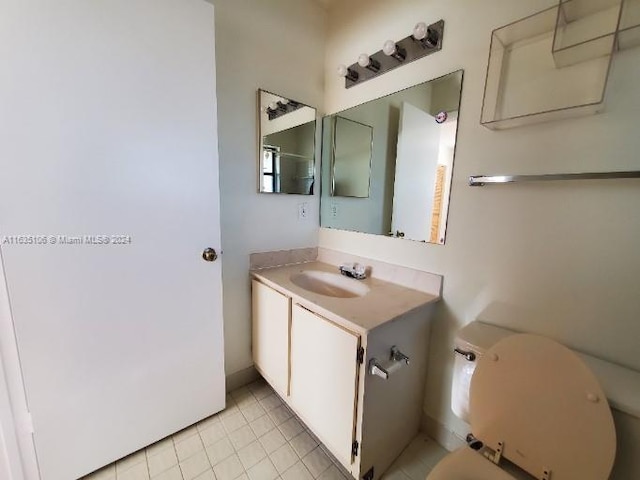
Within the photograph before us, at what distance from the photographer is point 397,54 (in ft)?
4.48

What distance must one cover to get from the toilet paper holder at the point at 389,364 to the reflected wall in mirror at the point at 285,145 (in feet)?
3.85

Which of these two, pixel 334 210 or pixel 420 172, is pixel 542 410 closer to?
pixel 420 172

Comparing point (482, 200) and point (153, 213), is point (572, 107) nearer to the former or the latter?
point (482, 200)

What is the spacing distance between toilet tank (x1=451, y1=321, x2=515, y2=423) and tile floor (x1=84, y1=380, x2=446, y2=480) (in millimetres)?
475

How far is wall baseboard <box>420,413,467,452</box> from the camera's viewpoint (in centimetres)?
129

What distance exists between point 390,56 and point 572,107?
0.91 meters

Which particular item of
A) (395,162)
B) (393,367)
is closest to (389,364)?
(393,367)

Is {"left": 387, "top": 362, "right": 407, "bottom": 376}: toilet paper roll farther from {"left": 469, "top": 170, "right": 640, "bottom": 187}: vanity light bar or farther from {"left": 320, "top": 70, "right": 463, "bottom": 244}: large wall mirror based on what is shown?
{"left": 469, "top": 170, "right": 640, "bottom": 187}: vanity light bar

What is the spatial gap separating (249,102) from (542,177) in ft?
4.93

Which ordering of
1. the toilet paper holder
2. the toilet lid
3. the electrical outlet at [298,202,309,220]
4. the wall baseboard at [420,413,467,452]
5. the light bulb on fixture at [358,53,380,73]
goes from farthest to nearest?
the electrical outlet at [298,202,309,220], the light bulb on fixture at [358,53,380,73], the wall baseboard at [420,413,467,452], the toilet paper holder, the toilet lid

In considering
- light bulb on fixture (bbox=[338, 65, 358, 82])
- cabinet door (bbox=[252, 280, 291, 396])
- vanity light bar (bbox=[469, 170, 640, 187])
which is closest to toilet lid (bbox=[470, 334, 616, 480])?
vanity light bar (bbox=[469, 170, 640, 187])

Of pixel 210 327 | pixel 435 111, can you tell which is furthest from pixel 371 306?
pixel 435 111

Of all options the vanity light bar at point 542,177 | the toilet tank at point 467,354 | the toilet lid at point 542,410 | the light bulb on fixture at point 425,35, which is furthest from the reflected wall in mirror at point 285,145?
the toilet lid at point 542,410

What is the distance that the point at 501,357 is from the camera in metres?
0.89
